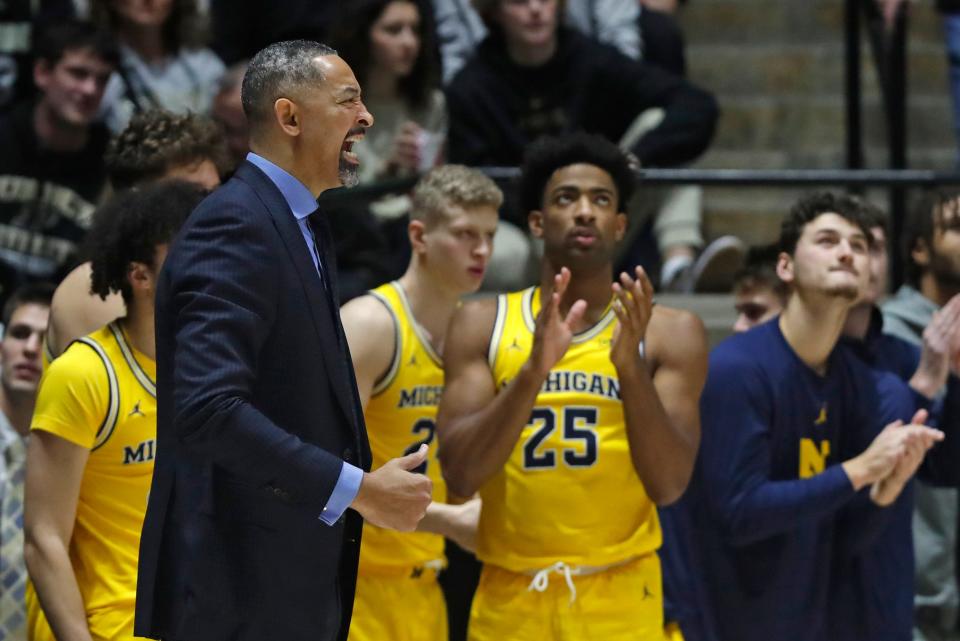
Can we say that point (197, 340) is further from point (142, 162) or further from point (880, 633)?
point (880, 633)

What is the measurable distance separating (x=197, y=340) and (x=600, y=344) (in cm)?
196

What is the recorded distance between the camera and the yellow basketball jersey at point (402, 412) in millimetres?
4953

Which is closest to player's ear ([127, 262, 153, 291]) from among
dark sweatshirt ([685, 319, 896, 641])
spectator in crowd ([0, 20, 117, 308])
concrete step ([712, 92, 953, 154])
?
dark sweatshirt ([685, 319, 896, 641])

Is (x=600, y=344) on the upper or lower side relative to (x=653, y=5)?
lower

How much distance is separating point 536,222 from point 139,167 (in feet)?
3.83

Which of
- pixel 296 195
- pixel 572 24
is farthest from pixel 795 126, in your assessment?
pixel 296 195

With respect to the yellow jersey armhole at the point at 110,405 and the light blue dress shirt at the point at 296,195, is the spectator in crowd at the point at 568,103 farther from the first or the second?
the light blue dress shirt at the point at 296,195

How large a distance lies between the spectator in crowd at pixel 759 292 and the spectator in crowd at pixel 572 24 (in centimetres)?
175

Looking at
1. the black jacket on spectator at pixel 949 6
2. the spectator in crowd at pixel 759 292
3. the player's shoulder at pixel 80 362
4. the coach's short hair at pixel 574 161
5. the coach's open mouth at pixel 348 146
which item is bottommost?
the player's shoulder at pixel 80 362

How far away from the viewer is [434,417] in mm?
4988

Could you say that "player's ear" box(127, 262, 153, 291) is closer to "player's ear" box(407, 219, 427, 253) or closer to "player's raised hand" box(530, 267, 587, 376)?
"player's raised hand" box(530, 267, 587, 376)

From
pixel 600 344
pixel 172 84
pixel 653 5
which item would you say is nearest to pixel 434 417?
pixel 600 344

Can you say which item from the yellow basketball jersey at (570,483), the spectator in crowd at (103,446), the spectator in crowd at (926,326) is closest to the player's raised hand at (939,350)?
the spectator in crowd at (926,326)

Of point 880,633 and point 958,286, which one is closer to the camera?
point 880,633
